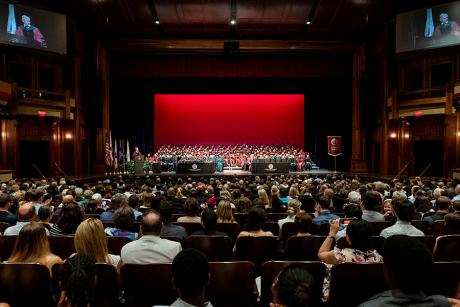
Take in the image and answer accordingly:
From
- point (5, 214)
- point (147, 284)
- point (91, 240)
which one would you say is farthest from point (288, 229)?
point (5, 214)

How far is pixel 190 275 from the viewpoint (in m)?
1.82

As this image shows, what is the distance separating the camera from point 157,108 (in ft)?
67.1

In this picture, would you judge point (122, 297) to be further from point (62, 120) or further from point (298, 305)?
point (62, 120)

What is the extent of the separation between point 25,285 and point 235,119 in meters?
18.4

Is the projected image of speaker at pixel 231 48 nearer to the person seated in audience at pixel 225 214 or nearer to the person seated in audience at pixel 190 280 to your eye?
the person seated in audience at pixel 225 214

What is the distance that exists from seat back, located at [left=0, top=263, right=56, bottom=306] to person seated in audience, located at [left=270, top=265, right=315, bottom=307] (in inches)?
61.6

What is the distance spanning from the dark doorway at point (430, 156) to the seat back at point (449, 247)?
13.9m

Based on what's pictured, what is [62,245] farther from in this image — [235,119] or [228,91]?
[235,119]

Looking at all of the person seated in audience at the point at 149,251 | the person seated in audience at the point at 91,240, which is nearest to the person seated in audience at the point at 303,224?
the person seated in audience at the point at 149,251

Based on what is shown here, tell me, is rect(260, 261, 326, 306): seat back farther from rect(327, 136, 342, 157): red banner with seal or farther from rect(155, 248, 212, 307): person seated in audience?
rect(327, 136, 342, 157): red banner with seal

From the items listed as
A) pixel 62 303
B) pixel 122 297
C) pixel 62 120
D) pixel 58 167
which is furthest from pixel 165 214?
pixel 62 120

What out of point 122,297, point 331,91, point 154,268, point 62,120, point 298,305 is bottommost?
point 122,297

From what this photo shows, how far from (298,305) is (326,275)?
133 centimetres

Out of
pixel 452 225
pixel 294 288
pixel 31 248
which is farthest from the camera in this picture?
pixel 452 225
